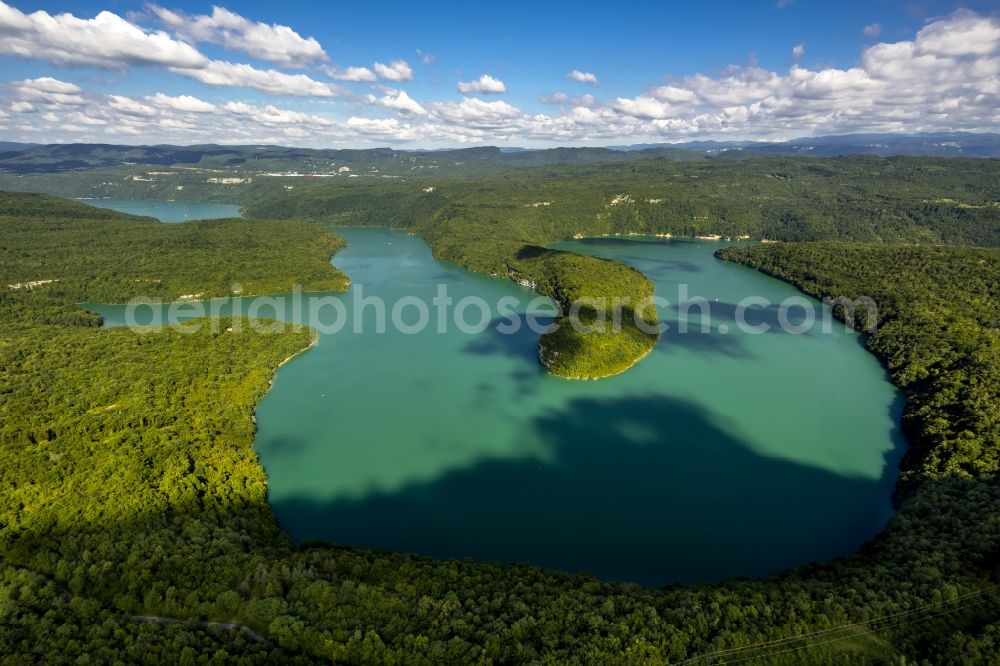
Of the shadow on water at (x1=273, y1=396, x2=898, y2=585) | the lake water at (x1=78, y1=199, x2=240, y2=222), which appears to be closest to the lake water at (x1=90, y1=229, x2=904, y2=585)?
the shadow on water at (x1=273, y1=396, x2=898, y2=585)

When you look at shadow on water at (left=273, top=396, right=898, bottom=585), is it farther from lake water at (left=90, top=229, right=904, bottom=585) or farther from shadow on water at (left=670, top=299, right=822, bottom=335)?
shadow on water at (left=670, top=299, right=822, bottom=335)

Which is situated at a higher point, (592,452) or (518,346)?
(518,346)

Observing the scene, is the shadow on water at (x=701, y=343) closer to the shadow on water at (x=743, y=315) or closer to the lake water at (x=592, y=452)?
the lake water at (x=592, y=452)

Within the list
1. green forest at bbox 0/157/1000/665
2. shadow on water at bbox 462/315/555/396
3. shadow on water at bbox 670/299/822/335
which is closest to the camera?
green forest at bbox 0/157/1000/665

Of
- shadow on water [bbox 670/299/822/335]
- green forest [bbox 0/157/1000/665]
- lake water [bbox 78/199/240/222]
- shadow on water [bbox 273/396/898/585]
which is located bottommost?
shadow on water [bbox 273/396/898/585]

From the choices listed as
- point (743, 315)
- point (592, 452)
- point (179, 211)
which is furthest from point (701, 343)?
point (179, 211)

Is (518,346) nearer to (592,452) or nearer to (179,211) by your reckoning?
(592,452)
